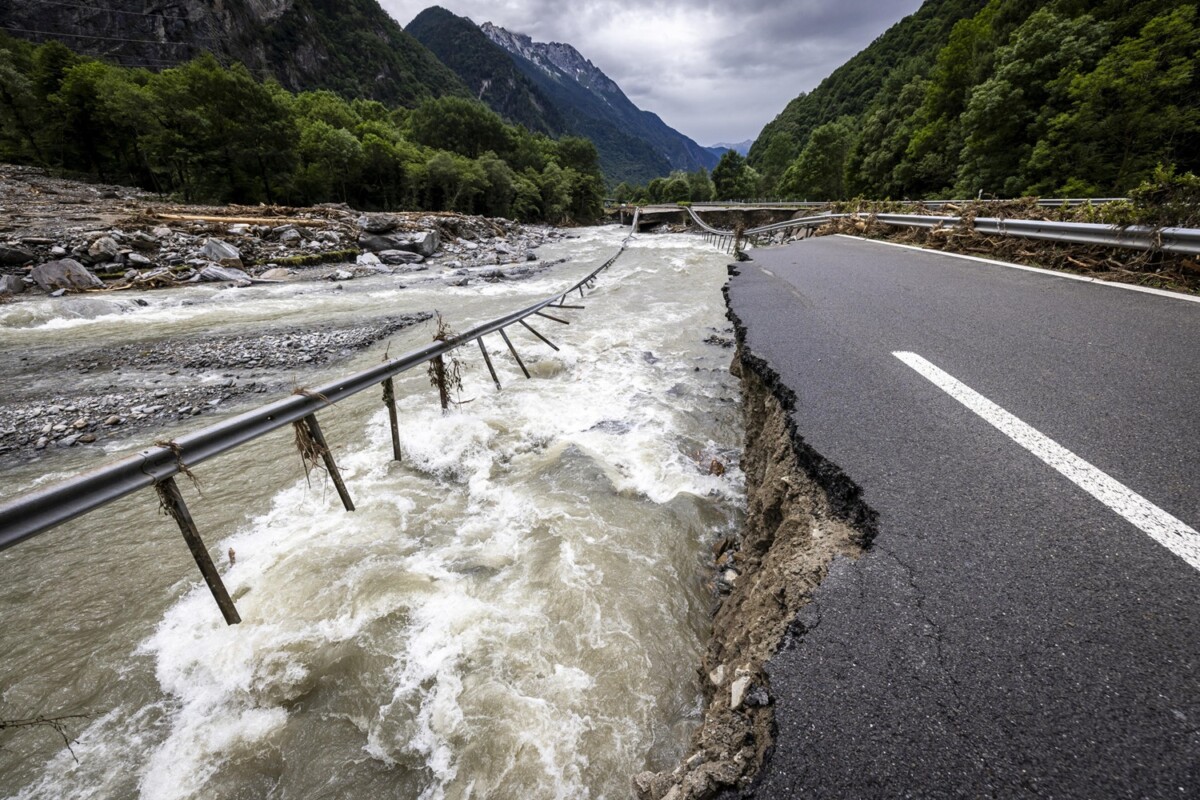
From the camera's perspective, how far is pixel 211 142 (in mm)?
29156

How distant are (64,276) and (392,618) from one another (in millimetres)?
16745

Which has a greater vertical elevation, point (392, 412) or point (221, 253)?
point (221, 253)

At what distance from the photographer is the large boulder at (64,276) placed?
1162 cm

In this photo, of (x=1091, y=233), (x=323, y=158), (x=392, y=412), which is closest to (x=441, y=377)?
(x=392, y=412)

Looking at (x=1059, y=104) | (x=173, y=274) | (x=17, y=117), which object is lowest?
(x=173, y=274)

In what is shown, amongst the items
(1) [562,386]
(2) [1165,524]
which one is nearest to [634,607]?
(2) [1165,524]

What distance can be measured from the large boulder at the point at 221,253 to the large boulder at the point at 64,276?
3.36 m

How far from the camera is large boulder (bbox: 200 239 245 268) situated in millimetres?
15164

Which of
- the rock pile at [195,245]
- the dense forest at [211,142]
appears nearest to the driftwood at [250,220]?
the rock pile at [195,245]

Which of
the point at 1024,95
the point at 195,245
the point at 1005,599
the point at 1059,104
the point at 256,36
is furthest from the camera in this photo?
the point at 256,36

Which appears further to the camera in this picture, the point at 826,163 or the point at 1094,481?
the point at 826,163

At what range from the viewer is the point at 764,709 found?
1.43 metres

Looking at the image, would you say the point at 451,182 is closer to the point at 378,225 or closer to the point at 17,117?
the point at 378,225

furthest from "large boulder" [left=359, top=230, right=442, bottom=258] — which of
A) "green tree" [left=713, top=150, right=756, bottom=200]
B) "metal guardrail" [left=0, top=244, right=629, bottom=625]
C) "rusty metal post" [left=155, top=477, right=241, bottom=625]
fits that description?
"green tree" [left=713, top=150, right=756, bottom=200]
